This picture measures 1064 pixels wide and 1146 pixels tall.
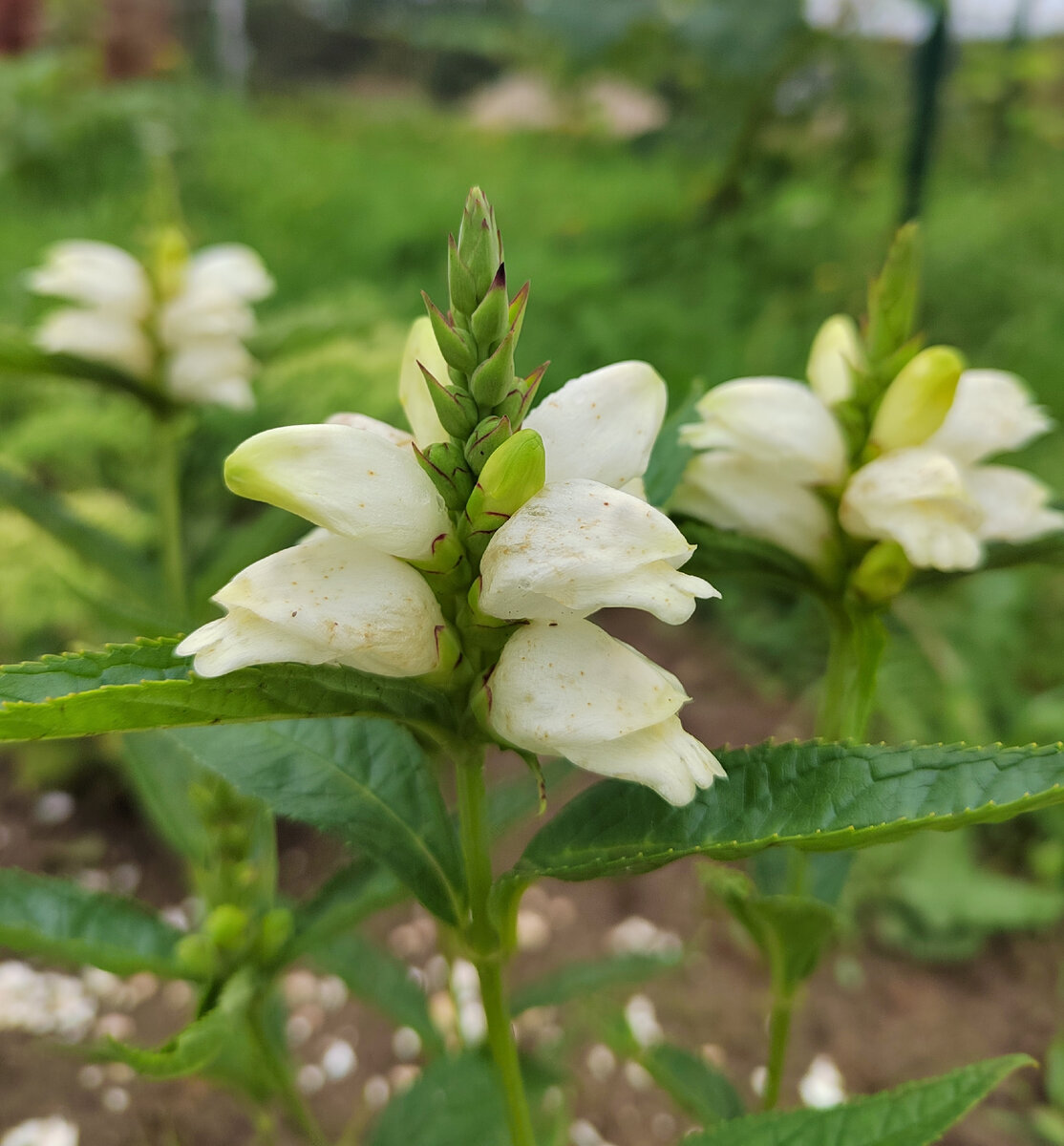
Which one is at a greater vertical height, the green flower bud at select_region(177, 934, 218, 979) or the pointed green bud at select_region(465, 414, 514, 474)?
the pointed green bud at select_region(465, 414, 514, 474)

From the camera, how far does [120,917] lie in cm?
66

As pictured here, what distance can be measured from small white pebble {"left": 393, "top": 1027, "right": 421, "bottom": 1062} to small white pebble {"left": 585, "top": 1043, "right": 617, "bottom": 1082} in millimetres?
223

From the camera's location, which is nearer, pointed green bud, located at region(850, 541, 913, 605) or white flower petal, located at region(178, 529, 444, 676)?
white flower petal, located at region(178, 529, 444, 676)

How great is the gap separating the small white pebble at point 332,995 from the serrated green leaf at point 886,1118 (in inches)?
36.2

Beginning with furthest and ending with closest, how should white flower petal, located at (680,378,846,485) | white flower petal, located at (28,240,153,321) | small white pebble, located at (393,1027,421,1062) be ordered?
small white pebble, located at (393,1027,421,1062), white flower petal, located at (28,240,153,321), white flower petal, located at (680,378,846,485)

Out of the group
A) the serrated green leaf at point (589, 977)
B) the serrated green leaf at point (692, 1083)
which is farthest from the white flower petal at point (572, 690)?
the serrated green leaf at point (589, 977)

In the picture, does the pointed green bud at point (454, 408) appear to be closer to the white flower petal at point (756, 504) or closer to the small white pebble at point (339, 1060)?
the white flower petal at point (756, 504)

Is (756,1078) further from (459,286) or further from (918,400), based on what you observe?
(459,286)

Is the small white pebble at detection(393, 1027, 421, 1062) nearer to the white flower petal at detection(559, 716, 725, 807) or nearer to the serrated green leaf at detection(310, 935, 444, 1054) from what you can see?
the serrated green leaf at detection(310, 935, 444, 1054)

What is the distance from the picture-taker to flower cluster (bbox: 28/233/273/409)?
0.99 metres

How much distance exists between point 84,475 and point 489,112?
2.27 metres

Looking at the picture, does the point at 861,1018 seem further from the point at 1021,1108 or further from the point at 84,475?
the point at 84,475

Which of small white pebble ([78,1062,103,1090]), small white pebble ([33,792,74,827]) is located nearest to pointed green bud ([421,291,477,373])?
small white pebble ([78,1062,103,1090])

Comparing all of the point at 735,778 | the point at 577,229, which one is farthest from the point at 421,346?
the point at 577,229
